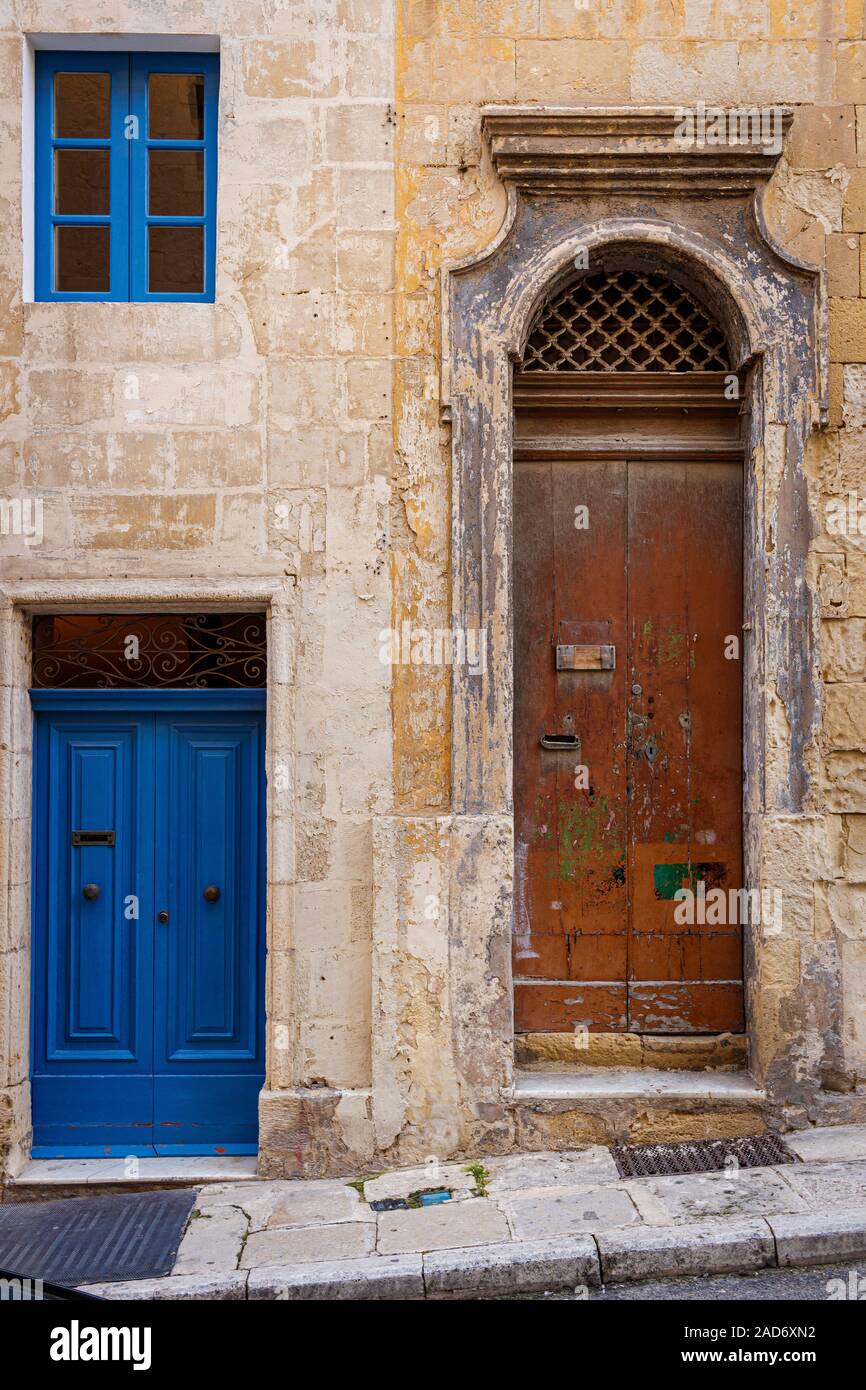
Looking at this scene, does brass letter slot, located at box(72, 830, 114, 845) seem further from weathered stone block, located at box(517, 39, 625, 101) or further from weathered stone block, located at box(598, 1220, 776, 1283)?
weathered stone block, located at box(517, 39, 625, 101)

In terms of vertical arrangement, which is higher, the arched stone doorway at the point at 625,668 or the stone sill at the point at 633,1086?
the arched stone doorway at the point at 625,668

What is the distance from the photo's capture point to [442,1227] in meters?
4.58

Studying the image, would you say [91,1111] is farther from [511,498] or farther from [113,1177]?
[511,498]

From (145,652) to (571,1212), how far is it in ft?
10.6

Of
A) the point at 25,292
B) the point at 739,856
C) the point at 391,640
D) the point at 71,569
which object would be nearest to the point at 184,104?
the point at 25,292

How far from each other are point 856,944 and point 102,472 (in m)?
4.25

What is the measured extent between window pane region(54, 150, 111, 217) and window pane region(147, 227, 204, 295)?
31 centimetres

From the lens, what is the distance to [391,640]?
5.47 m

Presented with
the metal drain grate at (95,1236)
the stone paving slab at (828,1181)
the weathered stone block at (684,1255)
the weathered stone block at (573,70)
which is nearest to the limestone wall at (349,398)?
the weathered stone block at (573,70)

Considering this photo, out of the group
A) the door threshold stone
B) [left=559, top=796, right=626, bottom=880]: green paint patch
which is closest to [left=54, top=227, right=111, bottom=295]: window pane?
[left=559, top=796, right=626, bottom=880]: green paint patch

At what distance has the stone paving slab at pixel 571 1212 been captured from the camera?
14.8 ft

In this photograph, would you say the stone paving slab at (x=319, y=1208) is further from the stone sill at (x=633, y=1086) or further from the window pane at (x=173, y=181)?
the window pane at (x=173, y=181)

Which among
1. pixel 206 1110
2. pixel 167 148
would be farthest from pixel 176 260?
pixel 206 1110

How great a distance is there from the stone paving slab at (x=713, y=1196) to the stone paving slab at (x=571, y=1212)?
0.25ft
